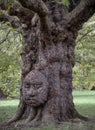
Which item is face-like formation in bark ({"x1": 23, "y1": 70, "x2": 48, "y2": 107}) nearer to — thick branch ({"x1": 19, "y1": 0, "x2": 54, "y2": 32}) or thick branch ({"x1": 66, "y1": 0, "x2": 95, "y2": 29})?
thick branch ({"x1": 19, "y1": 0, "x2": 54, "y2": 32})

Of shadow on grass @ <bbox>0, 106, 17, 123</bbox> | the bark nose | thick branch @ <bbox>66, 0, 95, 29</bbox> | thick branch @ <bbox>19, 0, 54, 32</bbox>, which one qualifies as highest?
thick branch @ <bbox>66, 0, 95, 29</bbox>

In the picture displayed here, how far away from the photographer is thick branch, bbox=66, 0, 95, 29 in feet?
46.1

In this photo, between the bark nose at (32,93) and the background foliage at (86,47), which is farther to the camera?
the background foliage at (86,47)

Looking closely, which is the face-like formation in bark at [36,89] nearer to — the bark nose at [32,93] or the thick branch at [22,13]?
the bark nose at [32,93]

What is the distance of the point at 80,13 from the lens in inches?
558

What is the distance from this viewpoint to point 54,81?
14383 mm

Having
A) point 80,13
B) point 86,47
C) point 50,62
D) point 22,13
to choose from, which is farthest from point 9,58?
point 80,13

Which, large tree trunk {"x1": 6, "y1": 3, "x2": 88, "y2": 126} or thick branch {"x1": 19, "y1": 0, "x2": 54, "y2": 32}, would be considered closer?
thick branch {"x1": 19, "y1": 0, "x2": 54, "y2": 32}

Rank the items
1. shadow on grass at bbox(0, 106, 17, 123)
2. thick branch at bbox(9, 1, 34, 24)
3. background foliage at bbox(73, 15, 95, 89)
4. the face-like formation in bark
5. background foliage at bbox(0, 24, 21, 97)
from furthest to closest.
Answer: background foliage at bbox(73, 15, 95, 89)
background foliage at bbox(0, 24, 21, 97)
shadow on grass at bbox(0, 106, 17, 123)
the face-like formation in bark
thick branch at bbox(9, 1, 34, 24)

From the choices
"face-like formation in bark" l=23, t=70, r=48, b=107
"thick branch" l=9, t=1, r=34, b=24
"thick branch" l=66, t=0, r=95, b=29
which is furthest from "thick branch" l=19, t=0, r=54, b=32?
"face-like formation in bark" l=23, t=70, r=48, b=107

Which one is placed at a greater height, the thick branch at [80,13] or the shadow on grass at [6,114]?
the thick branch at [80,13]

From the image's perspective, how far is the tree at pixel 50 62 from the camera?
14125 millimetres

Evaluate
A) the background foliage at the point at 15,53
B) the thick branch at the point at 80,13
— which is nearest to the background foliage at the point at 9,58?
the background foliage at the point at 15,53

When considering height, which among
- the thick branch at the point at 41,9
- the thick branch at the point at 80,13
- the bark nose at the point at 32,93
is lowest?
the bark nose at the point at 32,93
